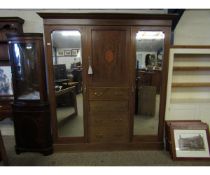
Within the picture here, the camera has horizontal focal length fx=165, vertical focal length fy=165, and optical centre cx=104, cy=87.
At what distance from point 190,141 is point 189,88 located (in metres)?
0.85

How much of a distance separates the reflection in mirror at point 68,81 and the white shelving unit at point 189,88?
4.30ft

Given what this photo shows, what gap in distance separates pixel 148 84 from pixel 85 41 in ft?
3.52

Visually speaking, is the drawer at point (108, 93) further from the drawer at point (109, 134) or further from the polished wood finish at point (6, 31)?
the polished wood finish at point (6, 31)

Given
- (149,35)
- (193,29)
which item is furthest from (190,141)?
(193,29)

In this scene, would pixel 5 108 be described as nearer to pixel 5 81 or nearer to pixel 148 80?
pixel 5 81

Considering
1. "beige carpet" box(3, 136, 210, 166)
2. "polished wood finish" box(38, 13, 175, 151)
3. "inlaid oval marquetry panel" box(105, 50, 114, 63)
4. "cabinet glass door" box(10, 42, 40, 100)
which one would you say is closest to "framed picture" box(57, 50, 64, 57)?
"polished wood finish" box(38, 13, 175, 151)

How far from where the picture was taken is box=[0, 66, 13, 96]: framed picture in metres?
2.61

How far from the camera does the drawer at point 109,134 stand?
94.7 inches

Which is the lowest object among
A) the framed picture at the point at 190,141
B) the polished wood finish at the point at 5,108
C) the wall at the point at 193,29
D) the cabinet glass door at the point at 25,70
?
the framed picture at the point at 190,141

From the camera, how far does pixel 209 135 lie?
237 cm

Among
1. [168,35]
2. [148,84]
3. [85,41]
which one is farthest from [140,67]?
[85,41]

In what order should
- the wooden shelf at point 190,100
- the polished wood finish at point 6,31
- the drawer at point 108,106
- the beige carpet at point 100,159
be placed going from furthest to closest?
the wooden shelf at point 190,100 → the polished wood finish at point 6,31 → the drawer at point 108,106 → the beige carpet at point 100,159

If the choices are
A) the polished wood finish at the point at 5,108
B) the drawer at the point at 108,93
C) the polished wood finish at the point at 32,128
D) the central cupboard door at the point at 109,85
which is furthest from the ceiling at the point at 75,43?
the polished wood finish at the point at 5,108
